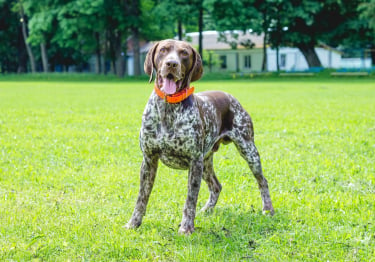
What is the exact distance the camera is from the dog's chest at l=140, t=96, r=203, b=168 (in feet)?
15.4

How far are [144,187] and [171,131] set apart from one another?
738 mm

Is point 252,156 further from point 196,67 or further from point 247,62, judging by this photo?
Result: point 247,62

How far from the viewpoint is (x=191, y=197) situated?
488 centimetres

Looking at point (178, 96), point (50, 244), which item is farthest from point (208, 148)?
point (50, 244)

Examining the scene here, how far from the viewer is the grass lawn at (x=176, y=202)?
4402mm

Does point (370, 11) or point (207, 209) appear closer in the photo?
point (207, 209)

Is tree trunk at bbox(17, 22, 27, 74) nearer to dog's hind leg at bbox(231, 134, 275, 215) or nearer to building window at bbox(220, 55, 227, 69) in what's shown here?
building window at bbox(220, 55, 227, 69)

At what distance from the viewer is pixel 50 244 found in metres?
4.43

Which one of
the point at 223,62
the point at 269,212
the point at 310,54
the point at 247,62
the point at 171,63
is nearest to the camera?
the point at 171,63

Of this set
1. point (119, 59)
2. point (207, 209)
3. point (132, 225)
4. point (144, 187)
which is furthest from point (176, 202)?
point (119, 59)

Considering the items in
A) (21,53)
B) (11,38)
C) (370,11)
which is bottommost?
(21,53)

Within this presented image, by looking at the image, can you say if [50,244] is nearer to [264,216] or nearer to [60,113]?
[264,216]

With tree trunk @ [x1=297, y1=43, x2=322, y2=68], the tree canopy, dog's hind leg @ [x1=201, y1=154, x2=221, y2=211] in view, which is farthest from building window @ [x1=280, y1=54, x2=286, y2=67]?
dog's hind leg @ [x1=201, y1=154, x2=221, y2=211]

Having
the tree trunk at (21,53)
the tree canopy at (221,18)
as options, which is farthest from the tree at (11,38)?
the tree canopy at (221,18)
